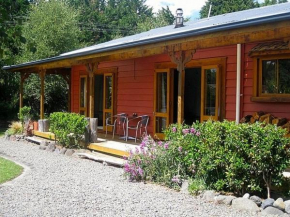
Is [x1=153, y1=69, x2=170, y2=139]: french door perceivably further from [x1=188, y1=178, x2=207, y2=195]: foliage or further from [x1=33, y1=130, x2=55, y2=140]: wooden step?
[x1=188, y1=178, x2=207, y2=195]: foliage

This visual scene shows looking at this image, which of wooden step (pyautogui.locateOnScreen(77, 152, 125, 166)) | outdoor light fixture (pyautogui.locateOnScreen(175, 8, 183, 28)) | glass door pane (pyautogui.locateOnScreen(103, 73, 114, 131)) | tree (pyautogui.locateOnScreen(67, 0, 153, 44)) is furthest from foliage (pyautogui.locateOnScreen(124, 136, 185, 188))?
tree (pyautogui.locateOnScreen(67, 0, 153, 44))

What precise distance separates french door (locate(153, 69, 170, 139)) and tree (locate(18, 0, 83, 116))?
9048 millimetres

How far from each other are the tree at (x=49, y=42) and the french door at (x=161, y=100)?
9.05 meters

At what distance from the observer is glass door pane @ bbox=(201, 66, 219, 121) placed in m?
8.31

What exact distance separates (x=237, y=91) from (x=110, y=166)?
323cm

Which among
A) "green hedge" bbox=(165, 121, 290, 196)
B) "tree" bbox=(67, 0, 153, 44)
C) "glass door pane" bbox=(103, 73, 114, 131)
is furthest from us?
"tree" bbox=(67, 0, 153, 44)

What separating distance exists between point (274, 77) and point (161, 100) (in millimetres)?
3487

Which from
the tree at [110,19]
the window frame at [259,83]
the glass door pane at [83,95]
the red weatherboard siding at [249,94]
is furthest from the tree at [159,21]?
the window frame at [259,83]

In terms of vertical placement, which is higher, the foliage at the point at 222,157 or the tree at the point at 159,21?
the tree at the point at 159,21

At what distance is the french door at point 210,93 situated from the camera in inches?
325

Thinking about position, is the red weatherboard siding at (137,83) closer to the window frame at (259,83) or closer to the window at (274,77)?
the window frame at (259,83)

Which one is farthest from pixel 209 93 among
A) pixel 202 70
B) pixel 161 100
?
pixel 161 100

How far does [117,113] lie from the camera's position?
11.6m

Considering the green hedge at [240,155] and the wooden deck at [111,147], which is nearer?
the green hedge at [240,155]
